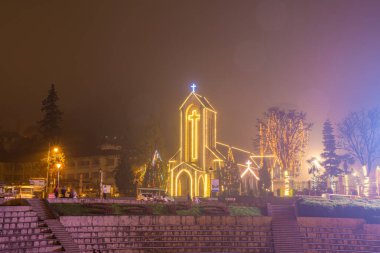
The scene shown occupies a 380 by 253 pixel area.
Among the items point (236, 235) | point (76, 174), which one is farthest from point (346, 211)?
point (76, 174)

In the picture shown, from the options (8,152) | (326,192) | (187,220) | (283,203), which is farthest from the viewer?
(8,152)

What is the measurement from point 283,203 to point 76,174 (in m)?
54.7

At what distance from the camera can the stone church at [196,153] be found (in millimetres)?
72062

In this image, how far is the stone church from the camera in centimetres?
7206

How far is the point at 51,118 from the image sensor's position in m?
71.1

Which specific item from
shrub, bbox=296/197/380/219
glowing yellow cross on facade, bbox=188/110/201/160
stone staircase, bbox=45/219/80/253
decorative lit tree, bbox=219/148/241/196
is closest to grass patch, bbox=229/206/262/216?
shrub, bbox=296/197/380/219

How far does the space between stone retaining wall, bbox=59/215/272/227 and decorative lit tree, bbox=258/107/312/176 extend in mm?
29186

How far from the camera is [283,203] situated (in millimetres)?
50344

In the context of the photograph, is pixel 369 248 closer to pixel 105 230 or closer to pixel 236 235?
pixel 236 235

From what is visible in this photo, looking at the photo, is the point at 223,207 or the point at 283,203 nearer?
the point at 223,207

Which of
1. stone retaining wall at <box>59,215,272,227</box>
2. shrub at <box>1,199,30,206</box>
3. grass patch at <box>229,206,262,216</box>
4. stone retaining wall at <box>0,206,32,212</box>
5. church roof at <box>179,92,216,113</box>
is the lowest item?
stone retaining wall at <box>59,215,272,227</box>

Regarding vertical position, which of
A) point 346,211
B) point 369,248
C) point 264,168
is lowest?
point 369,248

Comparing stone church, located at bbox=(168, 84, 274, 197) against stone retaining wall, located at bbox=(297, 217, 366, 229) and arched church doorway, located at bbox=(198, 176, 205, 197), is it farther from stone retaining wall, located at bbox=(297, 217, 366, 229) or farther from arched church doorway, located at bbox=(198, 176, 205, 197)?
stone retaining wall, located at bbox=(297, 217, 366, 229)

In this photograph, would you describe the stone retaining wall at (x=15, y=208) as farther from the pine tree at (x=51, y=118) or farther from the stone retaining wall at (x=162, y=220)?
the pine tree at (x=51, y=118)
